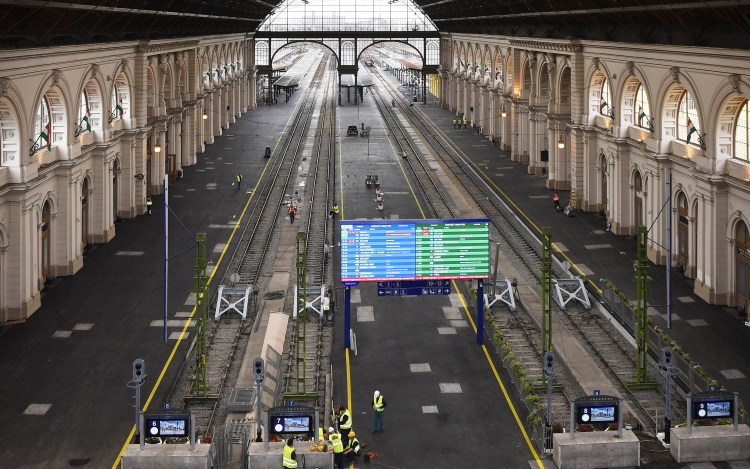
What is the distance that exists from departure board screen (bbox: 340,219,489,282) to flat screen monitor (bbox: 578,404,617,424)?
32.1 ft

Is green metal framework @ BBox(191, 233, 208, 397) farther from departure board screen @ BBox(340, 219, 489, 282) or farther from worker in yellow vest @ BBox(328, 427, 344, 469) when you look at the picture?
worker in yellow vest @ BBox(328, 427, 344, 469)

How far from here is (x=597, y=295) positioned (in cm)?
4328

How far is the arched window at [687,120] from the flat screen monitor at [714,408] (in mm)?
20879

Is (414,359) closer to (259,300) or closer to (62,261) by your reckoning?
(259,300)

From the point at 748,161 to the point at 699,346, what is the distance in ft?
31.8

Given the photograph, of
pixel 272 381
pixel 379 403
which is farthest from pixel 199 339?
pixel 379 403

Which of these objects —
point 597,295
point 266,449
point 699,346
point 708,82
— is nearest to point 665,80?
point 708,82

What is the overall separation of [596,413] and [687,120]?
23.9 meters

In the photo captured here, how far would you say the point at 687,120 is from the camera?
4569cm

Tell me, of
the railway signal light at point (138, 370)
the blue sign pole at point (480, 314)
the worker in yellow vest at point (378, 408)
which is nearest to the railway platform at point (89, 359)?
the railway signal light at point (138, 370)

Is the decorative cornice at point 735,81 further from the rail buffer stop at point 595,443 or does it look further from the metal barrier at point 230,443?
the metal barrier at point 230,443

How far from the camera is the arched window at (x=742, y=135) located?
39906mm

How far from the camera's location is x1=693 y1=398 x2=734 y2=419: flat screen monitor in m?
26.9

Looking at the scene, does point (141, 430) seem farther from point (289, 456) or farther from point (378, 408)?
point (378, 408)
